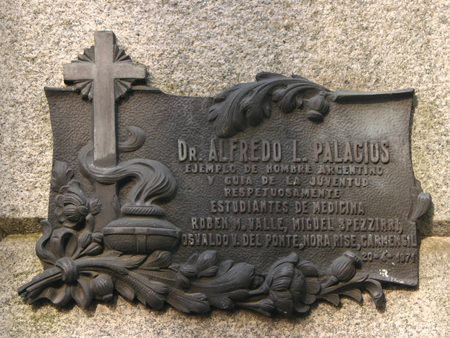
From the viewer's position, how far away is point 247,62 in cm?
253

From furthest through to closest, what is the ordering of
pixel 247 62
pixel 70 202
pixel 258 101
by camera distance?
pixel 247 62 < pixel 258 101 < pixel 70 202

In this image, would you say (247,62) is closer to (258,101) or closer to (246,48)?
(246,48)

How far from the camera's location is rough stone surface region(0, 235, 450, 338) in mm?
2240

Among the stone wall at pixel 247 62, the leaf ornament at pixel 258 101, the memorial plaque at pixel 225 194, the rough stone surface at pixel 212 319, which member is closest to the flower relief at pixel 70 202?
the memorial plaque at pixel 225 194

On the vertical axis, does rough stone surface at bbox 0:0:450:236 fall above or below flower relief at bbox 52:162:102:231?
above

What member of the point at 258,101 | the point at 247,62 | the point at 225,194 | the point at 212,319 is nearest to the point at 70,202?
the point at 225,194

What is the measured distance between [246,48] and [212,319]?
1.22m

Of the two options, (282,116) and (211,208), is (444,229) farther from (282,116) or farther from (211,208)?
(211,208)

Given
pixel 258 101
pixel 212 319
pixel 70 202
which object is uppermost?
pixel 258 101

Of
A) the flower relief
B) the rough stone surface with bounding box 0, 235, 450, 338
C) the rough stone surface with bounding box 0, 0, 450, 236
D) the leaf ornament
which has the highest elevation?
the rough stone surface with bounding box 0, 0, 450, 236

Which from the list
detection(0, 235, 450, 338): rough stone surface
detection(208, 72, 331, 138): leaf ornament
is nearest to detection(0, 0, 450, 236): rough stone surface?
detection(208, 72, 331, 138): leaf ornament

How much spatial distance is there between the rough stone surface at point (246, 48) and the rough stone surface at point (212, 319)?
358 millimetres

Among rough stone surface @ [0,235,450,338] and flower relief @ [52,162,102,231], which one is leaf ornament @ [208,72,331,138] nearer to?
flower relief @ [52,162,102,231]

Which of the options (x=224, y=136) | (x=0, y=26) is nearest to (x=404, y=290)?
(x=224, y=136)
